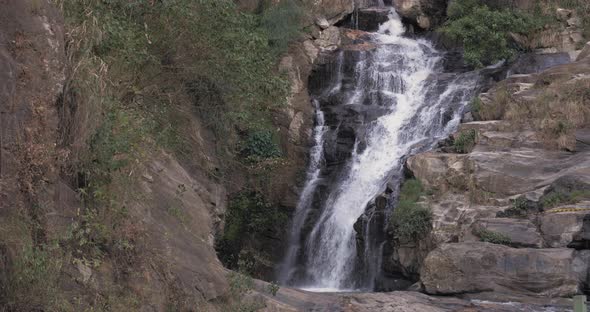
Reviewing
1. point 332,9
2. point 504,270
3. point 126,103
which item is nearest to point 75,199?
point 126,103

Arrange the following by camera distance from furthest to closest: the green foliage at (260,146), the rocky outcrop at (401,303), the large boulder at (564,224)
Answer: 1. the green foliage at (260,146)
2. the large boulder at (564,224)
3. the rocky outcrop at (401,303)

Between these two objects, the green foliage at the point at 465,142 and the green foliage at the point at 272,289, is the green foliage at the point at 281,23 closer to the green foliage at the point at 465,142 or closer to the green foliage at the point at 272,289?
the green foliage at the point at 465,142

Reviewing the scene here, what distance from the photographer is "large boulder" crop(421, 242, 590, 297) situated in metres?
13.9

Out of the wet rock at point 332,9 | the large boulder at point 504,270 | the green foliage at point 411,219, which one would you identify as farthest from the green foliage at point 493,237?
the wet rock at point 332,9

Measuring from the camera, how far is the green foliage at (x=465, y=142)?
62.8 ft

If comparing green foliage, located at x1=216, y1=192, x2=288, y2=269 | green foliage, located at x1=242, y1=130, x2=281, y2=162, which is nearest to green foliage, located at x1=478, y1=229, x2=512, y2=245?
green foliage, located at x1=216, y1=192, x2=288, y2=269

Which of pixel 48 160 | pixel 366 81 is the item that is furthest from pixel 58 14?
pixel 366 81

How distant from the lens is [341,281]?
1914 cm

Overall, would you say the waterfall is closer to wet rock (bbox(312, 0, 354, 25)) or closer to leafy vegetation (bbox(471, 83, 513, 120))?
leafy vegetation (bbox(471, 83, 513, 120))

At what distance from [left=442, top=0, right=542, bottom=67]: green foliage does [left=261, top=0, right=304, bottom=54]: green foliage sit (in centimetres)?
620

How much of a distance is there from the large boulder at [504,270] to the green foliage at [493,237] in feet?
1.71

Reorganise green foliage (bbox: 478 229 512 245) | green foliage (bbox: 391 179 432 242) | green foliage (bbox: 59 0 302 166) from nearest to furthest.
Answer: green foliage (bbox: 59 0 302 166) < green foliage (bbox: 478 229 512 245) < green foliage (bbox: 391 179 432 242)

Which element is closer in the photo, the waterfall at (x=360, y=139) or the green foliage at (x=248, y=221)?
the waterfall at (x=360, y=139)

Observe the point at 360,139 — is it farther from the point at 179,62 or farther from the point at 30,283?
the point at 30,283
